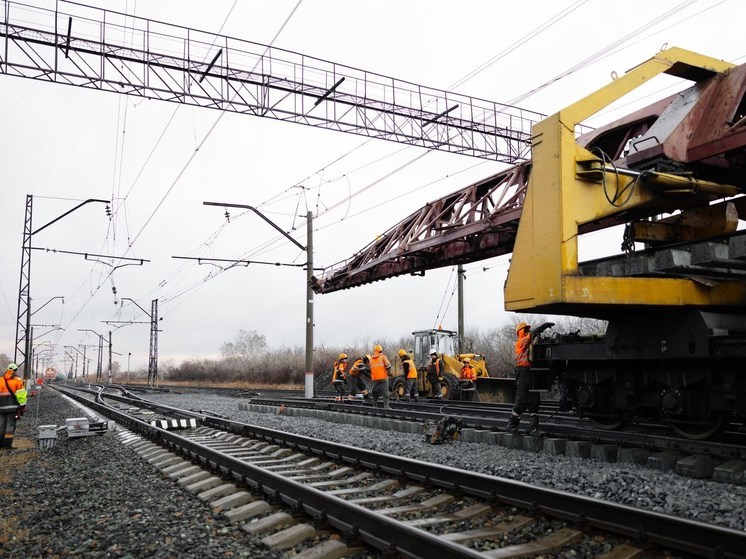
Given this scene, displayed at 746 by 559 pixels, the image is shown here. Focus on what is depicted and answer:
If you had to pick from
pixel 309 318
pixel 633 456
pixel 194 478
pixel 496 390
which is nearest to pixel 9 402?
pixel 194 478

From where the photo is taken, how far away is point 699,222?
24.7ft

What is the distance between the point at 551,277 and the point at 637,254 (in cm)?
123

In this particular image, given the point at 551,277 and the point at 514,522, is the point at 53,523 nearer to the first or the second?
the point at 514,522

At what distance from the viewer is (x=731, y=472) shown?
5.98m

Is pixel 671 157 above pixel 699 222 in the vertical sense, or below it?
above

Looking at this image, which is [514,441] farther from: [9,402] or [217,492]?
[9,402]

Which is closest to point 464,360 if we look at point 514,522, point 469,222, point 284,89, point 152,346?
point 469,222

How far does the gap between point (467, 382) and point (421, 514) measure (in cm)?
1394

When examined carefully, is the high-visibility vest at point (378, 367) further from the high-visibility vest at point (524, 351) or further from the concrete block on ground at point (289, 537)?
the concrete block on ground at point (289, 537)

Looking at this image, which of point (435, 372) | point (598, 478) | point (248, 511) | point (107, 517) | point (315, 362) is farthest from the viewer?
point (315, 362)

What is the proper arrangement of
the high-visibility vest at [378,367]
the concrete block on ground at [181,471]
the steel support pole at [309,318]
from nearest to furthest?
the concrete block on ground at [181,471] < the high-visibility vest at [378,367] < the steel support pole at [309,318]

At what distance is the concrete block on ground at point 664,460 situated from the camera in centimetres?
668

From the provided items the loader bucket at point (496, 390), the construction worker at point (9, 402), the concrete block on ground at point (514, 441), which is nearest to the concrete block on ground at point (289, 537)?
the concrete block on ground at point (514, 441)

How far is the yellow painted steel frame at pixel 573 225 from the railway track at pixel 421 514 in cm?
227
